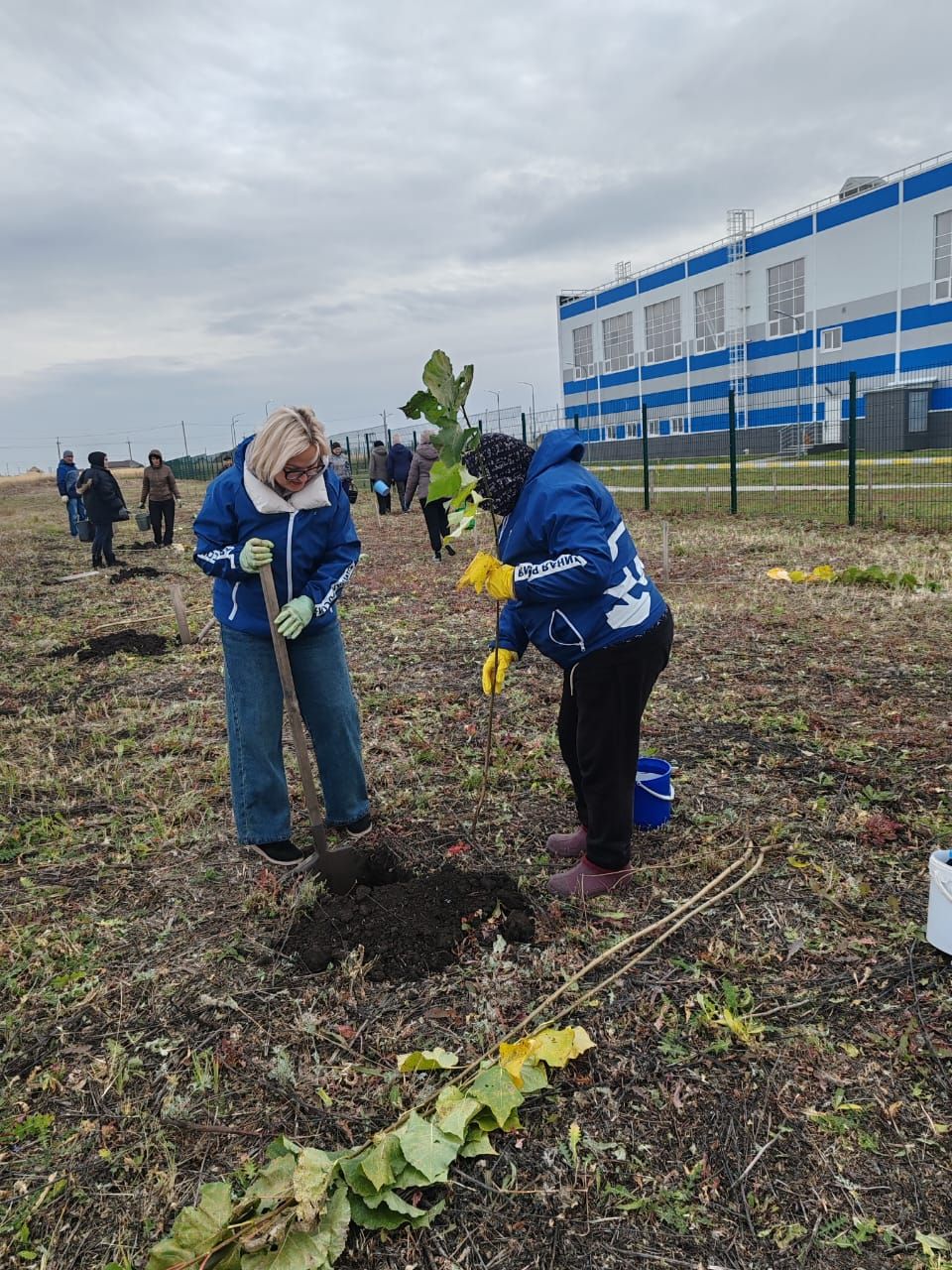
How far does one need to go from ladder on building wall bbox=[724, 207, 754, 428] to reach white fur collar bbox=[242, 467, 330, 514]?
116 ft

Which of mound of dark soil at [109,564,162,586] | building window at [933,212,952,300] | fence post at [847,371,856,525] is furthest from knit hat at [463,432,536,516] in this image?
building window at [933,212,952,300]

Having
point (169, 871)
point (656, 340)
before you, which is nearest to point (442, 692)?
point (169, 871)

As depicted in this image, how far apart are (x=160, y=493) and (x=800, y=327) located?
28.7 meters

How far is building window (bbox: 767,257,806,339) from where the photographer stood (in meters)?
33.7

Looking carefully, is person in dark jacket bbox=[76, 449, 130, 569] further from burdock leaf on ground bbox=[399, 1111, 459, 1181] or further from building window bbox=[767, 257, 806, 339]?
building window bbox=[767, 257, 806, 339]

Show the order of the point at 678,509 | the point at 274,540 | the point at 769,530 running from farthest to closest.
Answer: the point at 678,509 → the point at 769,530 → the point at 274,540

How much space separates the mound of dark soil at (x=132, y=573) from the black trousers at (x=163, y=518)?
7.77 feet

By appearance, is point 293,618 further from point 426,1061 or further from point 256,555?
point 426,1061

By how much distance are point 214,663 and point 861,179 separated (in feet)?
111

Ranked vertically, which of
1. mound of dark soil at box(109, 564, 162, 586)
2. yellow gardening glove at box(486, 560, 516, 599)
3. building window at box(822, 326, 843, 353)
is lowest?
mound of dark soil at box(109, 564, 162, 586)

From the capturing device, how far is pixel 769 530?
11.5m

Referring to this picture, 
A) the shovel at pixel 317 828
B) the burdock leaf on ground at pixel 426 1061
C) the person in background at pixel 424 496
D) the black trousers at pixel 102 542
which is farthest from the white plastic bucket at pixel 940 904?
the black trousers at pixel 102 542

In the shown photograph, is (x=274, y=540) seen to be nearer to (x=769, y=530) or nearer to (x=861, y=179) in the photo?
(x=769, y=530)

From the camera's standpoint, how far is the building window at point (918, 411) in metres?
23.8
